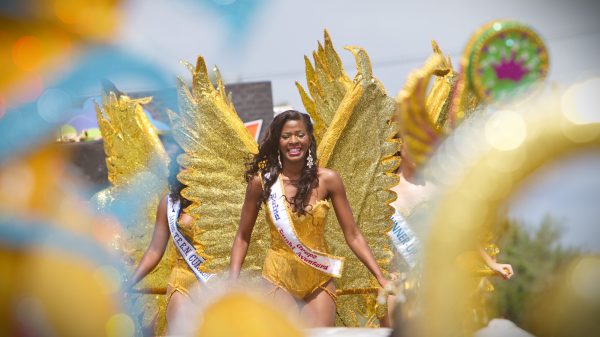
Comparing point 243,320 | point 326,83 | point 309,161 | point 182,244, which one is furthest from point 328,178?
point 243,320

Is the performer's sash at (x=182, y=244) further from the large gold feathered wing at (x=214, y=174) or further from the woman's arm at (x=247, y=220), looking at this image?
the woman's arm at (x=247, y=220)

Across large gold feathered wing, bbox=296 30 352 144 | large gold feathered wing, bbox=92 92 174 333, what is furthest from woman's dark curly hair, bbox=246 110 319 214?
large gold feathered wing, bbox=92 92 174 333

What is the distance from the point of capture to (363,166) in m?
5.00

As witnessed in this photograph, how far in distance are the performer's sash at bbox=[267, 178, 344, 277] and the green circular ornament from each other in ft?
8.00

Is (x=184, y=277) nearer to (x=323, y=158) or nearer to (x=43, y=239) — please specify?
(x=323, y=158)

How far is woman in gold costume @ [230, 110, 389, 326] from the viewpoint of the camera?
13.8ft

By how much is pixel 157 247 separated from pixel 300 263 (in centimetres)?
120

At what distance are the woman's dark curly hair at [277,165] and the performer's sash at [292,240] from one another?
0.05 metres

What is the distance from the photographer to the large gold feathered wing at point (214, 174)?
200 inches

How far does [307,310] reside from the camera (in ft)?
13.8

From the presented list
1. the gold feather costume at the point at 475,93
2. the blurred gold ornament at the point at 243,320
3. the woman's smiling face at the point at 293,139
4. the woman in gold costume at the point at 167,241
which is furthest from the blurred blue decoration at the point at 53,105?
the woman in gold costume at the point at 167,241

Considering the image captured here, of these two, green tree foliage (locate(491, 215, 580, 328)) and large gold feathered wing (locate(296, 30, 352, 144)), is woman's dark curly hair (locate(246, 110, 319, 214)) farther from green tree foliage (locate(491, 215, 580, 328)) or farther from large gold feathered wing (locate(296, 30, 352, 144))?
green tree foliage (locate(491, 215, 580, 328))

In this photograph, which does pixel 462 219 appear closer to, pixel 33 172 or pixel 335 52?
pixel 33 172

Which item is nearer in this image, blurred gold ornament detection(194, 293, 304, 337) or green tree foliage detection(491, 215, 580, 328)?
green tree foliage detection(491, 215, 580, 328)
